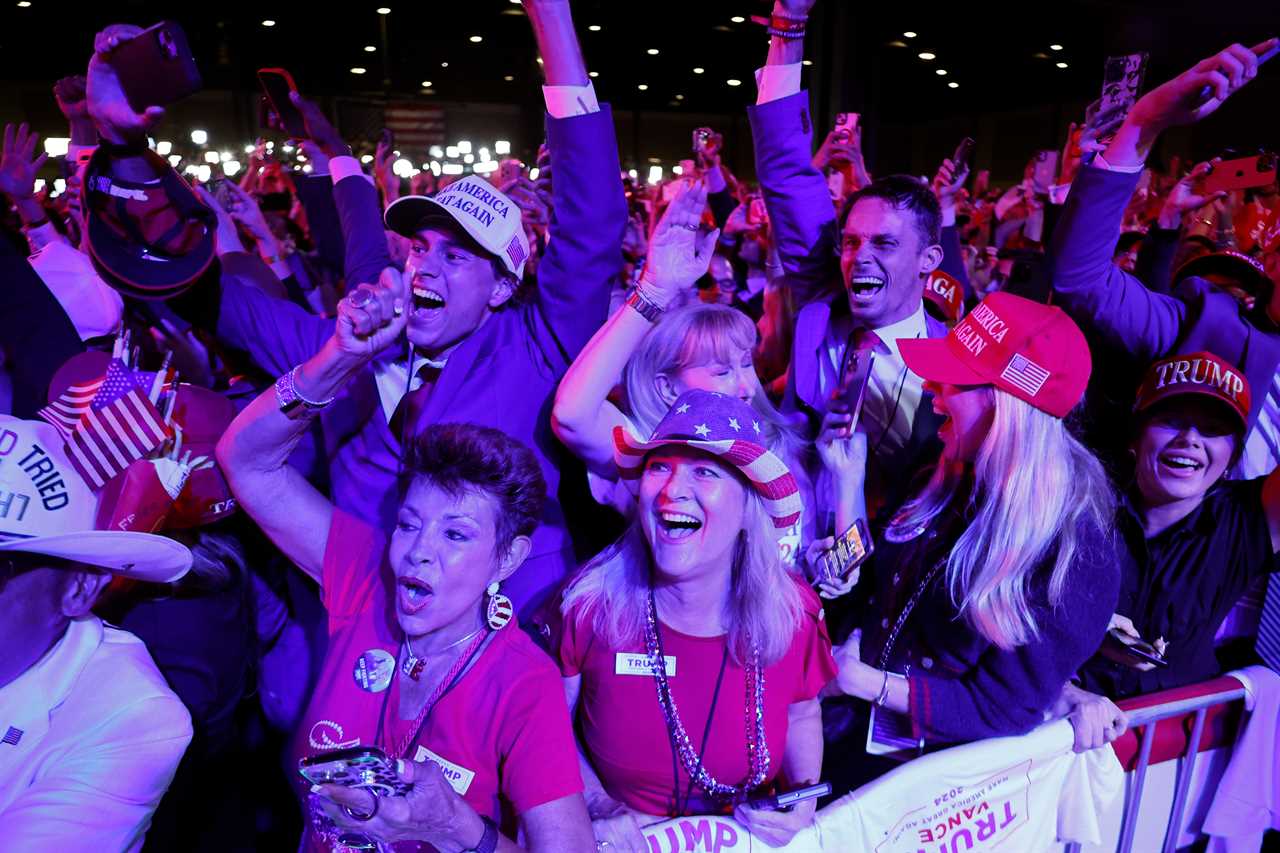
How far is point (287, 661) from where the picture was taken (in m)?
2.61

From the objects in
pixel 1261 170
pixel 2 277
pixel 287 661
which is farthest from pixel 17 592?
pixel 1261 170

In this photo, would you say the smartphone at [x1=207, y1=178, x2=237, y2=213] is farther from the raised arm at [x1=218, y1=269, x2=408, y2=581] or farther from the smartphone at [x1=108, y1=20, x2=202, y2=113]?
the raised arm at [x1=218, y1=269, x2=408, y2=581]

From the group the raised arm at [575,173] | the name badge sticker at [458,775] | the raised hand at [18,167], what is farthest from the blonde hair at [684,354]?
the raised hand at [18,167]

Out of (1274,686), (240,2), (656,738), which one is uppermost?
(240,2)

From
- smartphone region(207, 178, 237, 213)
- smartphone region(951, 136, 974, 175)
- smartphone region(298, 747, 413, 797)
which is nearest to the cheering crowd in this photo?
smartphone region(298, 747, 413, 797)

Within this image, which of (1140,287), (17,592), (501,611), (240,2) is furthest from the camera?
(240,2)

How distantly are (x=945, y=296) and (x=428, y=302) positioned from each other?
238 centimetres

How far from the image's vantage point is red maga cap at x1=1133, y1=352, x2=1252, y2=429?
2.57 metres

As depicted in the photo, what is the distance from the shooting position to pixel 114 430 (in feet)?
6.11

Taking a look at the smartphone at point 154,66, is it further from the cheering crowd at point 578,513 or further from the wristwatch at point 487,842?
the wristwatch at point 487,842

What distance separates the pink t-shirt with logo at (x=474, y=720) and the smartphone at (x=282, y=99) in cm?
246

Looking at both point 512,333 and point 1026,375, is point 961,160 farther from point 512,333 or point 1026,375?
point 512,333

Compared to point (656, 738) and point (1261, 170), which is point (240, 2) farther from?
point (656, 738)

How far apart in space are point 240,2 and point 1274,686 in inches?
671
